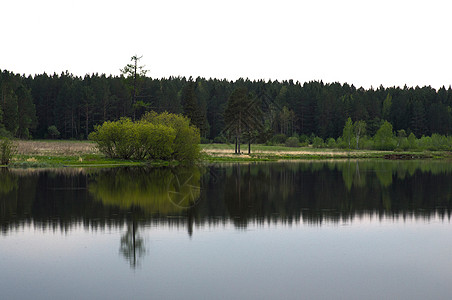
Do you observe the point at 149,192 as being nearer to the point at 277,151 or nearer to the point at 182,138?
the point at 182,138

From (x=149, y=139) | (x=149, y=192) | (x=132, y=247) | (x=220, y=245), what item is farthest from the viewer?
(x=149, y=139)

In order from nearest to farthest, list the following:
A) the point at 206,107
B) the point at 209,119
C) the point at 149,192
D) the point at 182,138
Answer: the point at 149,192, the point at 182,138, the point at 206,107, the point at 209,119

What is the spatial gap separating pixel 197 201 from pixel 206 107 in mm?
129784

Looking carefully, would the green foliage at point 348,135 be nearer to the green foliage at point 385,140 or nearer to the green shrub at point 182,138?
the green foliage at point 385,140

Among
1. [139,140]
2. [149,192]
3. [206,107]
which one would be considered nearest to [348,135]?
[206,107]

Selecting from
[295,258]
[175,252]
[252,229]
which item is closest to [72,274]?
[175,252]

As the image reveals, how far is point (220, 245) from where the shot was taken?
1559 centimetres

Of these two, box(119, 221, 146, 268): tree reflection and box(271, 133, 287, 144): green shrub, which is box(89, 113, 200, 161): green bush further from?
box(271, 133, 287, 144): green shrub

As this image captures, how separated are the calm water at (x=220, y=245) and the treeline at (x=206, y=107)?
70342 mm

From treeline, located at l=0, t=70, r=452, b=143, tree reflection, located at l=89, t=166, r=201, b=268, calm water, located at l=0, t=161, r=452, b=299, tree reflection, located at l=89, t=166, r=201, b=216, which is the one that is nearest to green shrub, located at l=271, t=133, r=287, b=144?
treeline, located at l=0, t=70, r=452, b=143

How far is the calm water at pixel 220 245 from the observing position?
447 inches

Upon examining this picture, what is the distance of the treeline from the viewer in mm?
117531

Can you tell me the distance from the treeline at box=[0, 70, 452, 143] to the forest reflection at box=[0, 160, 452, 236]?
61238mm

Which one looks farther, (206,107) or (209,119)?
(209,119)
